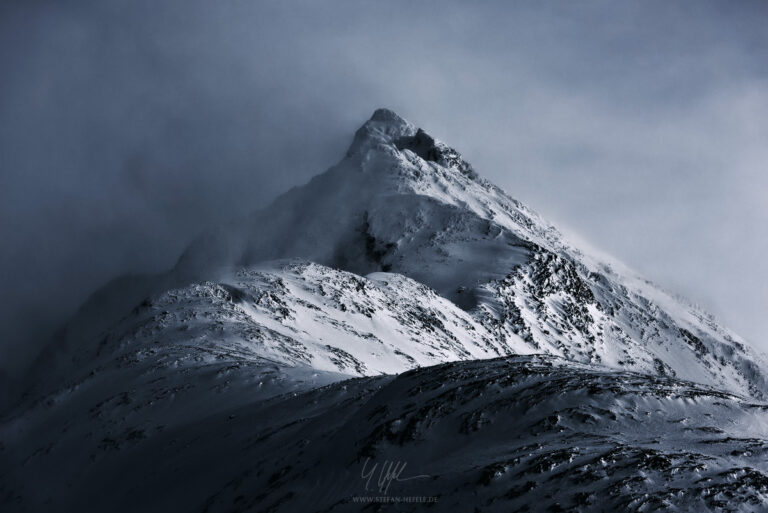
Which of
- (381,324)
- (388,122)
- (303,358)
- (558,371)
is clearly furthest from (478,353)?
(388,122)

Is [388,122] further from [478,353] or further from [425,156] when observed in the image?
[478,353]

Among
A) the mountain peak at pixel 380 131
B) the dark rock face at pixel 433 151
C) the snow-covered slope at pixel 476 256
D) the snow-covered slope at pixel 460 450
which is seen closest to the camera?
the snow-covered slope at pixel 460 450

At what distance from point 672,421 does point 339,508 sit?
825 cm

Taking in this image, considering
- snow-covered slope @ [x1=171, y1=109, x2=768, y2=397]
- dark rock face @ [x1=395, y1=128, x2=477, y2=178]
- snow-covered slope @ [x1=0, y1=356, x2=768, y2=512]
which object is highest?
dark rock face @ [x1=395, y1=128, x2=477, y2=178]

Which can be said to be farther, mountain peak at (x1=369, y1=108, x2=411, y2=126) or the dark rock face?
mountain peak at (x1=369, y1=108, x2=411, y2=126)

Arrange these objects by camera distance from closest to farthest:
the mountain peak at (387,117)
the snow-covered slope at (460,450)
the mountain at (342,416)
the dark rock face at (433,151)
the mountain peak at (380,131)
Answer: the snow-covered slope at (460,450), the mountain at (342,416), the mountain peak at (380,131), the dark rock face at (433,151), the mountain peak at (387,117)

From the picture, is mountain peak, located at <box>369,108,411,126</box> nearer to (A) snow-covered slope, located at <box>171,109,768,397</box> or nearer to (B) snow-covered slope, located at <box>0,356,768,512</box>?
(A) snow-covered slope, located at <box>171,109,768,397</box>

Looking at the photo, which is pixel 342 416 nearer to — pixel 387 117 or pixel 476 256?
pixel 476 256

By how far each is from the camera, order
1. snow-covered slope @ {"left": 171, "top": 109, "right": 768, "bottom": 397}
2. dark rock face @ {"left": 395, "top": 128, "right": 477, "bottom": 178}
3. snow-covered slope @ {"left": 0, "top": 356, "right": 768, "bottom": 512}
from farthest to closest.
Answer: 1. dark rock face @ {"left": 395, "top": 128, "right": 477, "bottom": 178}
2. snow-covered slope @ {"left": 171, "top": 109, "right": 768, "bottom": 397}
3. snow-covered slope @ {"left": 0, "top": 356, "right": 768, "bottom": 512}

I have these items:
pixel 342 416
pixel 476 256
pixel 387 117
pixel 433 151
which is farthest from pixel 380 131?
pixel 342 416

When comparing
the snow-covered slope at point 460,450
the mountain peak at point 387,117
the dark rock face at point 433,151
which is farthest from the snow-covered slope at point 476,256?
the snow-covered slope at point 460,450

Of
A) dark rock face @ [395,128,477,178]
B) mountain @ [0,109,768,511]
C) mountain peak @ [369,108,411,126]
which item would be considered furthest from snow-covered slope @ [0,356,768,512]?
mountain peak @ [369,108,411,126]

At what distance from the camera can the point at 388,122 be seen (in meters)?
187

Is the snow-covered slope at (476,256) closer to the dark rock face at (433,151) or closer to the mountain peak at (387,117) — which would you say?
the dark rock face at (433,151)
